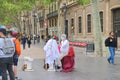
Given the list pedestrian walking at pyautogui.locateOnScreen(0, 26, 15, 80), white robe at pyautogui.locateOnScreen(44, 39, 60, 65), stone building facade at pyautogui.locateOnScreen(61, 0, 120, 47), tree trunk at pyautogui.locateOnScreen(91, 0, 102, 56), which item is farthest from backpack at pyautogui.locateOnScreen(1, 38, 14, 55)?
stone building facade at pyautogui.locateOnScreen(61, 0, 120, 47)

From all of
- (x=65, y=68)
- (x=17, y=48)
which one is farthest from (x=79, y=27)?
(x=17, y=48)

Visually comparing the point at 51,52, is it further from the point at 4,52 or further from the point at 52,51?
the point at 4,52

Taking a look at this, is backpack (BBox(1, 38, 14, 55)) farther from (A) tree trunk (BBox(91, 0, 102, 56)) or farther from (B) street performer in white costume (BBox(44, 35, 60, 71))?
(A) tree trunk (BBox(91, 0, 102, 56))

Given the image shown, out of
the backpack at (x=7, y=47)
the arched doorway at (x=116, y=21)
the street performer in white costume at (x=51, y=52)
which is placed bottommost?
the street performer in white costume at (x=51, y=52)

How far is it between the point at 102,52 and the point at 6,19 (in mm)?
43608

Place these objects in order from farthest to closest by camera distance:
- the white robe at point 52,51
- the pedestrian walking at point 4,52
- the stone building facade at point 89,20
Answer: the stone building facade at point 89,20 → the white robe at point 52,51 → the pedestrian walking at point 4,52

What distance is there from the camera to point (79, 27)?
163 ft

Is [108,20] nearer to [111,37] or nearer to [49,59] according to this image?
[111,37]

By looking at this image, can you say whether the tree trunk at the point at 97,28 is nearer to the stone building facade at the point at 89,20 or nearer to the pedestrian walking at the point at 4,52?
the stone building facade at the point at 89,20

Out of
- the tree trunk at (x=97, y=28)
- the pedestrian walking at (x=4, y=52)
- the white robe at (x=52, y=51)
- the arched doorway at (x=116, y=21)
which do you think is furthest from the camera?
the arched doorway at (x=116, y=21)

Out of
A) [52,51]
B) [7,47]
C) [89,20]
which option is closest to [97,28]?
[52,51]

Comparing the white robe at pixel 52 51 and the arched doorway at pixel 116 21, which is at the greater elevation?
the arched doorway at pixel 116 21

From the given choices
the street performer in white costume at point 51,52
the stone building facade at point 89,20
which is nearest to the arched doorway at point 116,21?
the stone building facade at point 89,20

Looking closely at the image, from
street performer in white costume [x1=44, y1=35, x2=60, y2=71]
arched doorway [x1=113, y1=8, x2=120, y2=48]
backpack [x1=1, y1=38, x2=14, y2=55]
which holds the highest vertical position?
arched doorway [x1=113, y1=8, x2=120, y2=48]
